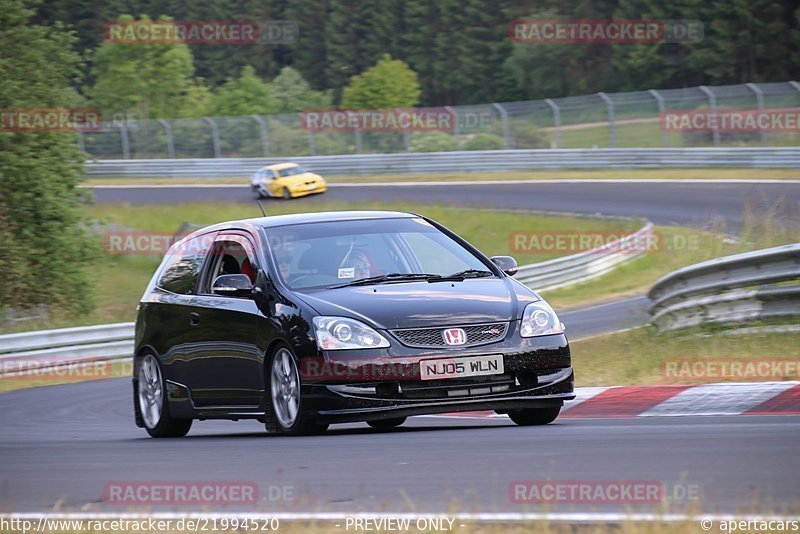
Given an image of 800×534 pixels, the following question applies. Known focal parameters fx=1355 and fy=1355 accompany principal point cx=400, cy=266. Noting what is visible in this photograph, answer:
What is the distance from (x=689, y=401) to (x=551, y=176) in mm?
34370

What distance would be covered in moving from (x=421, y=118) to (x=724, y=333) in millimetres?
37992

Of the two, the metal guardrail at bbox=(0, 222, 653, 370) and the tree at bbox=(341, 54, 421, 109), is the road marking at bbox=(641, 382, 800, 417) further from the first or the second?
the tree at bbox=(341, 54, 421, 109)

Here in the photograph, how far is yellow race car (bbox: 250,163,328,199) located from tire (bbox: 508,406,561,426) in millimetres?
35297

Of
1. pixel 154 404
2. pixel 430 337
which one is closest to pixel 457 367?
pixel 430 337

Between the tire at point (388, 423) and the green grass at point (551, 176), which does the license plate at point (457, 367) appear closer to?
the tire at point (388, 423)

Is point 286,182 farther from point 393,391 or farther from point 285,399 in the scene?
point 393,391

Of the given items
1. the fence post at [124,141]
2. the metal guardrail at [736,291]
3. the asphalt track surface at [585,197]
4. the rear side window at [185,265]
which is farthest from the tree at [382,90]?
the rear side window at [185,265]

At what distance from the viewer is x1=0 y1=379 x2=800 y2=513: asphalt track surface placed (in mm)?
5348

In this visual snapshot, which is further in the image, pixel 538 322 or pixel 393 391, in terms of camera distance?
pixel 538 322

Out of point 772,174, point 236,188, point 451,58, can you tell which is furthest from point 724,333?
point 451,58

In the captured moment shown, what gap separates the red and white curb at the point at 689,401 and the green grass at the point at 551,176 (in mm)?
26631

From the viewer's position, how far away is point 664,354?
12359mm

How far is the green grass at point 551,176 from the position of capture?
36.8m

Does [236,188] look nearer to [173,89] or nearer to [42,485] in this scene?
[173,89]
